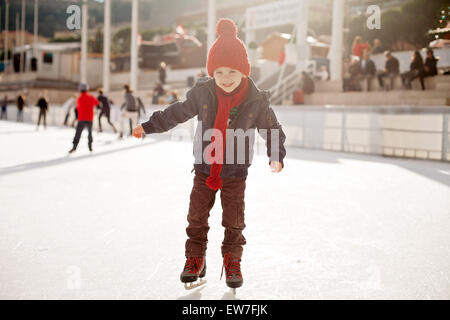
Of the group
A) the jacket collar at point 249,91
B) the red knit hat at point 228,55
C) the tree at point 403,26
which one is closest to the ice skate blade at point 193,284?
the jacket collar at point 249,91

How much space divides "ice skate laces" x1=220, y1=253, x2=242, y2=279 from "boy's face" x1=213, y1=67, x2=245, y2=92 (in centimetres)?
91

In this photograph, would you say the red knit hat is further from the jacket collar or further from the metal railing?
the metal railing

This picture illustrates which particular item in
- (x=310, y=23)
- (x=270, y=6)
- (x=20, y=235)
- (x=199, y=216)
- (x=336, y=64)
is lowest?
(x=20, y=235)

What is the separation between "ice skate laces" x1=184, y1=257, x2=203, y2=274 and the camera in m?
2.73

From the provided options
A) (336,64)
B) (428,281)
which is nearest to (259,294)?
(428,281)

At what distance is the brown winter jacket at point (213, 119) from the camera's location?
269 centimetres

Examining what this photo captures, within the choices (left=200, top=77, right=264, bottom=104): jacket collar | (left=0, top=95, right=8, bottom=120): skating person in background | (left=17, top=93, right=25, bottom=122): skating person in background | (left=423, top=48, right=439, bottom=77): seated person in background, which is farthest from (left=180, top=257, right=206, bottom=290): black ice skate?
(left=0, top=95, right=8, bottom=120): skating person in background

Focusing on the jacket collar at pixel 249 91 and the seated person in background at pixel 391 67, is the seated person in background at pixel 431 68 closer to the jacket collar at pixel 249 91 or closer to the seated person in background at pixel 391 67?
the seated person in background at pixel 391 67

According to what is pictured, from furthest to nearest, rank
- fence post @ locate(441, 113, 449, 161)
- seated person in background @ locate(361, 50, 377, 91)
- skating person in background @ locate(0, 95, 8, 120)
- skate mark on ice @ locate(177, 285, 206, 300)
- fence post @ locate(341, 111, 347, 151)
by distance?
skating person in background @ locate(0, 95, 8, 120), seated person in background @ locate(361, 50, 377, 91), fence post @ locate(341, 111, 347, 151), fence post @ locate(441, 113, 449, 161), skate mark on ice @ locate(177, 285, 206, 300)

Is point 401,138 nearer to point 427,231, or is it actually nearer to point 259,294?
point 427,231

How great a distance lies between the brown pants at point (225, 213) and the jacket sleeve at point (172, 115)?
309mm

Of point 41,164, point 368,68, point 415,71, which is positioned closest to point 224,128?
point 41,164

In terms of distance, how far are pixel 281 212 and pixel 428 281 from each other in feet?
7.53
